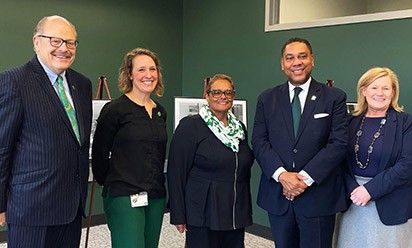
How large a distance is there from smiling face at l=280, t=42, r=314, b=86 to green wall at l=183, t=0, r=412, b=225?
1429 mm

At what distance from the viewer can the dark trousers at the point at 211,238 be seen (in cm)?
246

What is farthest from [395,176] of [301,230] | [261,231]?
[261,231]

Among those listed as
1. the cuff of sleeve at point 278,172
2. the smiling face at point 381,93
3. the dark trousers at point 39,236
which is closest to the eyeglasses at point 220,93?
the cuff of sleeve at point 278,172

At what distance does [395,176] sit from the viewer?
235cm

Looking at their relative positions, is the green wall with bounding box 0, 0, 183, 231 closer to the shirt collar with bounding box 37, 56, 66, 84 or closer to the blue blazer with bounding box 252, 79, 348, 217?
the shirt collar with bounding box 37, 56, 66, 84

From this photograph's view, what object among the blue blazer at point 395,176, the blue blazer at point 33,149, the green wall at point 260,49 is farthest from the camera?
the green wall at point 260,49

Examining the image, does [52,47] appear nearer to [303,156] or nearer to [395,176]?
[303,156]

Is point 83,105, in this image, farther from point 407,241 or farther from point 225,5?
point 225,5

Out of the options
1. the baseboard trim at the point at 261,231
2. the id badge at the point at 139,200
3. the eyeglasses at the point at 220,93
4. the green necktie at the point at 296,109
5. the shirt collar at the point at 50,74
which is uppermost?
the shirt collar at the point at 50,74

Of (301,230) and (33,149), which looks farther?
(301,230)

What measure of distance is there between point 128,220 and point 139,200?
119 mm

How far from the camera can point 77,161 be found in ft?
6.81

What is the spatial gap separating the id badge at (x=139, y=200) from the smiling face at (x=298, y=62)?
1.05 metres

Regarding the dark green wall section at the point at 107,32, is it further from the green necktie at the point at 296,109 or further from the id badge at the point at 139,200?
the green necktie at the point at 296,109
